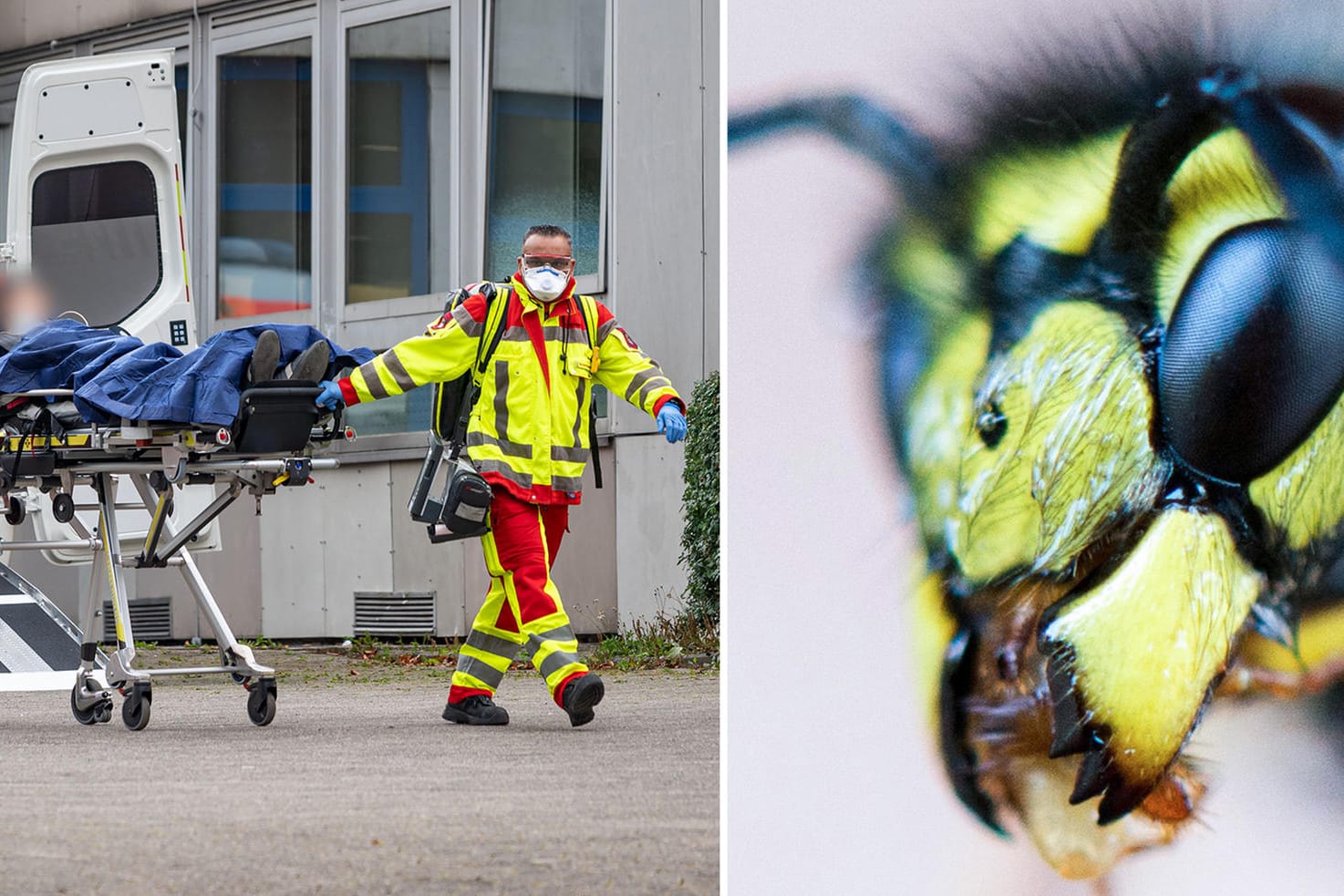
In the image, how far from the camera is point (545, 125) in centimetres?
1285

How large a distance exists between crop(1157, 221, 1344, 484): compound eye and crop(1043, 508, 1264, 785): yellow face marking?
0.12 metres

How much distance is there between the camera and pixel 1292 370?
303cm

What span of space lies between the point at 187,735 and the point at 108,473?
1022 mm

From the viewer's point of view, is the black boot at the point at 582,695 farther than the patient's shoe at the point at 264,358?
No

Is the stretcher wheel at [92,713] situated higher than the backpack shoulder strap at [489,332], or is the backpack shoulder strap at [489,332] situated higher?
the backpack shoulder strap at [489,332]

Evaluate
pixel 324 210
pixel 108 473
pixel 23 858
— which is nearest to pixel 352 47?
pixel 324 210

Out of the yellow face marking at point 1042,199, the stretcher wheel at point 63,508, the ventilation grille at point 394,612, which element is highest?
the yellow face marking at point 1042,199

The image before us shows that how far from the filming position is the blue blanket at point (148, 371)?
699 cm

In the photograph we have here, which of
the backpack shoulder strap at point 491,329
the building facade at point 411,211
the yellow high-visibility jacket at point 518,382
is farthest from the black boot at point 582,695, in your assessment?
the building facade at point 411,211

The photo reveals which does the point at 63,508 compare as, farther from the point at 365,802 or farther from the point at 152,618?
the point at 152,618

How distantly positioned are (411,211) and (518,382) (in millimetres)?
6821

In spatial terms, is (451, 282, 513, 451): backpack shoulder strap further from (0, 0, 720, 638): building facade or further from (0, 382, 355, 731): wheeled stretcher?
(0, 0, 720, 638): building facade

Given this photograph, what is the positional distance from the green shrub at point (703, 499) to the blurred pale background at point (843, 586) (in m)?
7.22

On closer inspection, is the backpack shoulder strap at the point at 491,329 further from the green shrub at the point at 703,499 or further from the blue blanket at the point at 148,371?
the green shrub at the point at 703,499
